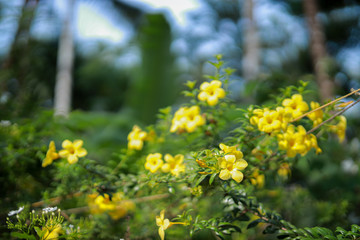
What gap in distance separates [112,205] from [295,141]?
60 cm

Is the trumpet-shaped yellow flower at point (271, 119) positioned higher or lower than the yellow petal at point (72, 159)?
higher

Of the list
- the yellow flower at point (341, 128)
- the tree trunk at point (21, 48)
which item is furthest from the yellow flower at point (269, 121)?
the tree trunk at point (21, 48)

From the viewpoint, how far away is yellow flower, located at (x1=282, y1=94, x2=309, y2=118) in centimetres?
80

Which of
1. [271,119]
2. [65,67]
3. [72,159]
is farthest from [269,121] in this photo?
[65,67]

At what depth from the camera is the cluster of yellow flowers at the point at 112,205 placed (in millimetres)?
927

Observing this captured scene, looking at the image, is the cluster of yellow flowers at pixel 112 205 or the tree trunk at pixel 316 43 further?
the tree trunk at pixel 316 43

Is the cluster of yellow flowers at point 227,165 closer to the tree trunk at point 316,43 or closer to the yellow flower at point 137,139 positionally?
the yellow flower at point 137,139

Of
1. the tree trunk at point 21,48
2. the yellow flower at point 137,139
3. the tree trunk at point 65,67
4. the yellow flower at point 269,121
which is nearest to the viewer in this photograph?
the yellow flower at point 269,121

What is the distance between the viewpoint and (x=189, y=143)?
39.0 inches

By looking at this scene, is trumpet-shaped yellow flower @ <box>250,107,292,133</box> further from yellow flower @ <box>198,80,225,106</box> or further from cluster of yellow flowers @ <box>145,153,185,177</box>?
cluster of yellow flowers @ <box>145,153,185,177</box>

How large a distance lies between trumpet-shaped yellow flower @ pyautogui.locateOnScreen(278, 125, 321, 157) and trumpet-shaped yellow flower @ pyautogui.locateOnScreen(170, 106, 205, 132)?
0.78 feet

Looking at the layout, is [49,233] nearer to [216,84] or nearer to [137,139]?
[137,139]

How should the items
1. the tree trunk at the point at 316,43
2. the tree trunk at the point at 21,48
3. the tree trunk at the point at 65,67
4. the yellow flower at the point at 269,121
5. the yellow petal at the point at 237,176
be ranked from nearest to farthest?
the yellow petal at the point at 237,176 < the yellow flower at the point at 269,121 < the tree trunk at the point at 21,48 < the tree trunk at the point at 316,43 < the tree trunk at the point at 65,67

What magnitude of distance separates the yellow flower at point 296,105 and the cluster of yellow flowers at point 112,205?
1.92ft
